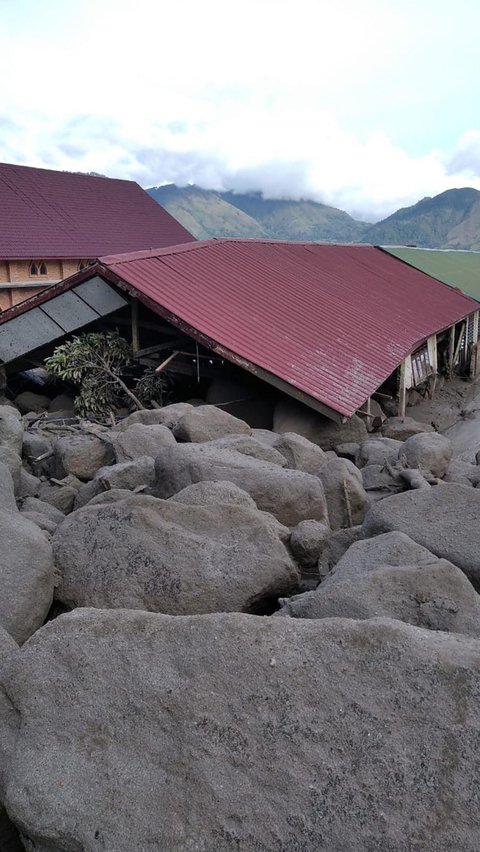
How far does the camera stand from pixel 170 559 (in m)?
5.15

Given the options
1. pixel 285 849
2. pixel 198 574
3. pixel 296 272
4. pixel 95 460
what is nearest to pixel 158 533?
pixel 198 574

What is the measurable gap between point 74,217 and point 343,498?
27.3 m

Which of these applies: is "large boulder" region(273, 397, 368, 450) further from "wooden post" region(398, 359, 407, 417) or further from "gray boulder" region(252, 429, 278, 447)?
"wooden post" region(398, 359, 407, 417)

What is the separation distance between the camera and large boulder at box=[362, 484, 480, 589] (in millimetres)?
5492

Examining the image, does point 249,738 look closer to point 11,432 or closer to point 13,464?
point 13,464

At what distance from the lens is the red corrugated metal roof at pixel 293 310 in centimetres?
1290

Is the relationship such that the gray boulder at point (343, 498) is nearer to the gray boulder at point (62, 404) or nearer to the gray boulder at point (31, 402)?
the gray boulder at point (62, 404)

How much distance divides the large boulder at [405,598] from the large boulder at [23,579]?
1.79 m

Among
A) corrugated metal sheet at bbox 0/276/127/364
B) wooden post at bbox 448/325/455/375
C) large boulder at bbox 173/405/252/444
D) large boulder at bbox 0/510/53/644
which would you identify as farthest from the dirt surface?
large boulder at bbox 0/510/53/644

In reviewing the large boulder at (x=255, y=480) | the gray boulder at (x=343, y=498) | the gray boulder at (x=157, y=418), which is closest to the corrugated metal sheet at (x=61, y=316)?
the gray boulder at (x=157, y=418)

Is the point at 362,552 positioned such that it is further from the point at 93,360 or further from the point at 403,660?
the point at 93,360

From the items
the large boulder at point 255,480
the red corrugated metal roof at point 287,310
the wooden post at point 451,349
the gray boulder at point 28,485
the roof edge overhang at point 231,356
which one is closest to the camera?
the large boulder at point 255,480

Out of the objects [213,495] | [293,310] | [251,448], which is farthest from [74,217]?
[213,495]

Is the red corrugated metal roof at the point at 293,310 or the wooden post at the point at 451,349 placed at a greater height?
the red corrugated metal roof at the point at 293,310
